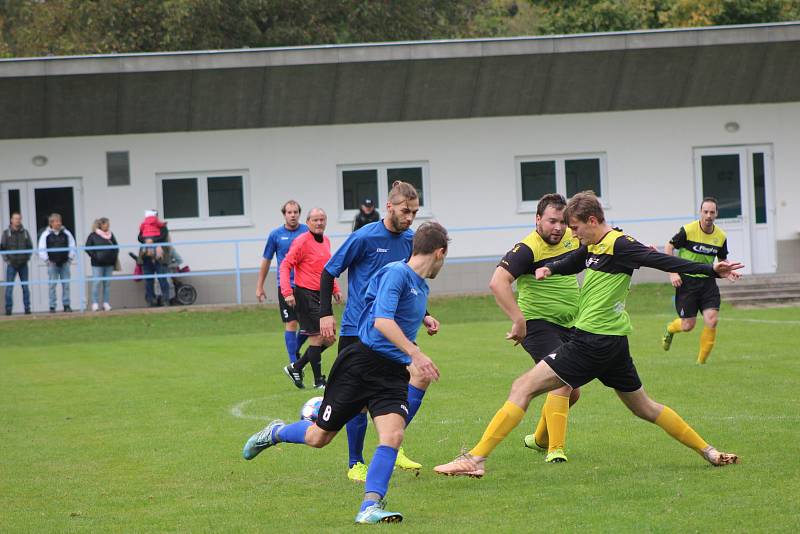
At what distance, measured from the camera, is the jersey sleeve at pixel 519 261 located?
8.40 meters

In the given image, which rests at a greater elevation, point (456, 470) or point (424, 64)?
point (424, 64)

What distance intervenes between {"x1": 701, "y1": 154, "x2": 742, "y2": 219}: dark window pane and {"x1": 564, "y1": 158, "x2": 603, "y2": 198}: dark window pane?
8.07ft

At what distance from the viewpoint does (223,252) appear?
2567 centimetres

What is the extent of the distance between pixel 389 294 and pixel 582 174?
20.4 metres

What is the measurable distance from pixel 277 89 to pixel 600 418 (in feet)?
53.7

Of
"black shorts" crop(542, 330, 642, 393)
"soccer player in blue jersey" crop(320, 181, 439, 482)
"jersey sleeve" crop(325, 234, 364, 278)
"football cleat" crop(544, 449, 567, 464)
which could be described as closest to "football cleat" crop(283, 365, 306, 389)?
"soccer player in blue jersey" crop(320, 181, 439, 482)

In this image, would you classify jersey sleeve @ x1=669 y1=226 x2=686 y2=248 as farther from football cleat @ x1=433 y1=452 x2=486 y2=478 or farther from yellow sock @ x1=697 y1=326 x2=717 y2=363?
football cleat @ x1=433 y1=452 x2=486 y2=478

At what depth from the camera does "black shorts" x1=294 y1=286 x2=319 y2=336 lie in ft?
42.8

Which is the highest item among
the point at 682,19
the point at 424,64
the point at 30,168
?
the point at 682,19

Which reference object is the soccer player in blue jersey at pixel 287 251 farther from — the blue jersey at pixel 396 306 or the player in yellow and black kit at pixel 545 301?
the blue jersey at pixel 396 306

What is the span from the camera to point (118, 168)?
83.8ft

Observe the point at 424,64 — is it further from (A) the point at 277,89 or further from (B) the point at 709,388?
(B) the point at 709,388

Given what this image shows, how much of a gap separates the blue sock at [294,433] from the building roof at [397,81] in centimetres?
1772

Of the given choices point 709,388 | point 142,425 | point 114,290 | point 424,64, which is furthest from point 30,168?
point 709,388
